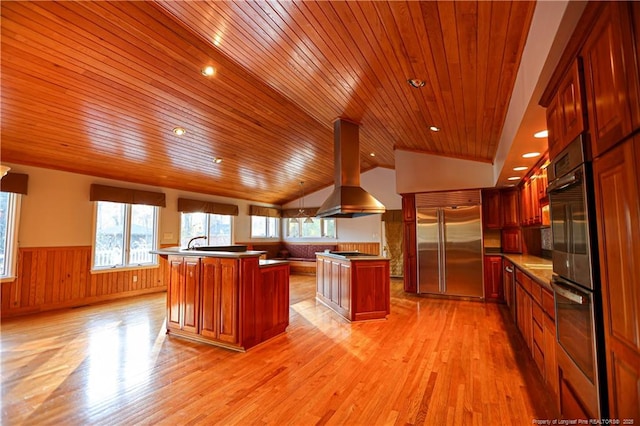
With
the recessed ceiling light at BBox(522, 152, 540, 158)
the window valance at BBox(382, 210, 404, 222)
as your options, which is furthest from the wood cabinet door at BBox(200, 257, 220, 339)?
the window valance at BBox(382, 210, 404, 222)

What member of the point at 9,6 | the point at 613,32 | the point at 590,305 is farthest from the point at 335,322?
the point at 9,6

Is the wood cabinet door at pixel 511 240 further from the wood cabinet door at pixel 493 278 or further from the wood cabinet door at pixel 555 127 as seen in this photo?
the wood cabinet door at pixel 555 127

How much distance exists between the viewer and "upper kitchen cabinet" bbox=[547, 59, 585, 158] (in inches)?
59.4

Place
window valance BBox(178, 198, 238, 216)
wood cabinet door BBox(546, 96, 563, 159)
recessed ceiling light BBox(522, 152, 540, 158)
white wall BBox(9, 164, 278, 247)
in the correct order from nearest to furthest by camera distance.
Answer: wood cabinet door BBox(546, 96, 563, 159), recessed ceiling light BBox(522, 152, 540, 158), white wall BBox(9, 164, 278, 247), window valance BBox(178, 198, 238, 216)

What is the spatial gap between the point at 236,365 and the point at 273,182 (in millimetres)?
5480

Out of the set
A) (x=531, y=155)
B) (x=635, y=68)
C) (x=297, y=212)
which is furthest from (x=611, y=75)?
(x=297, y=212)

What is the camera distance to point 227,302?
334cm

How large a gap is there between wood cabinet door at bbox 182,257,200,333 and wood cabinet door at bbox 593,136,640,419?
137 inches

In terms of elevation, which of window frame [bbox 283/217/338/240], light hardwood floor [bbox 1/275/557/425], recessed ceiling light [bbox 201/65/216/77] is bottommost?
light hardwood floor [bbox 1/275/557/425]

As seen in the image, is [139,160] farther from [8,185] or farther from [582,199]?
[582,199]

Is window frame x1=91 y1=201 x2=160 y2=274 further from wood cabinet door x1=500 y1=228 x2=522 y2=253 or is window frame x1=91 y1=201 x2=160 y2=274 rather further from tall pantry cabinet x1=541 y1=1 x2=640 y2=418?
wood cabinet door x1=500 y1=228 x2=522 y2=253

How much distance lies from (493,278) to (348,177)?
3.28 m

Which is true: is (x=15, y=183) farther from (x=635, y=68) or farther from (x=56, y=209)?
(x=635, y=68)

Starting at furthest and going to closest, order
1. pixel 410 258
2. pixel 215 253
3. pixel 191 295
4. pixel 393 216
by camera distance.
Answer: pixel 393 216 < pixel 410 258 < pixel 191 295 < pixel 215 253
